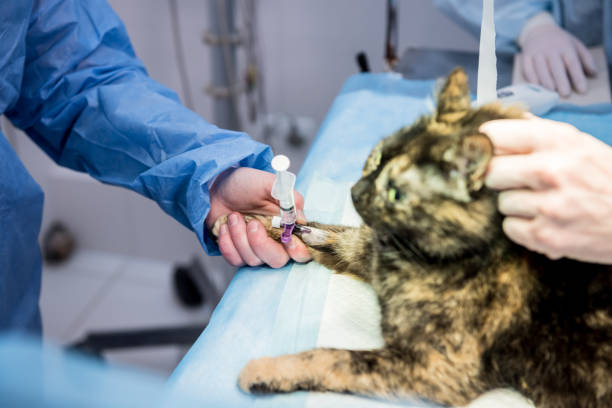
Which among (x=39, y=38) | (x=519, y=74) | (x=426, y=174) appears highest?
(x=39, y=38)

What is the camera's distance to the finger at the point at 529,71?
1171 millimetres

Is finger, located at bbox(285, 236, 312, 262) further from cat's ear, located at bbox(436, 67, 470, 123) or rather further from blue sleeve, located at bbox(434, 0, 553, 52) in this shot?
blue sleeve, located at bbox(434, 0, 553, 52)

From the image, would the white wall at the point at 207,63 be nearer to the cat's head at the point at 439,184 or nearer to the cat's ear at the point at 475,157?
the cat's head at the point at 439,184

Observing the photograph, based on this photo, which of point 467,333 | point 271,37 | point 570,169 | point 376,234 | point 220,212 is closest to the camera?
point 570,169

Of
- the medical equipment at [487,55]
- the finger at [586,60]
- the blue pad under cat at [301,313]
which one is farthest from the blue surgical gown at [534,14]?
the medical equipment at [487,55]

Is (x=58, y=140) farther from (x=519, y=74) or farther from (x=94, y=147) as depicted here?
(x=519, y=74)

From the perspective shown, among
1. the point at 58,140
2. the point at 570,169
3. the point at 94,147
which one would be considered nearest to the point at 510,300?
the point at 570,169

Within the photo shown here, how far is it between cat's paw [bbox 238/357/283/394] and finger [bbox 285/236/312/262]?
0.69 feet

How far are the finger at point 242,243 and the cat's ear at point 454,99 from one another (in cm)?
36

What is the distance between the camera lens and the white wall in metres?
1.81

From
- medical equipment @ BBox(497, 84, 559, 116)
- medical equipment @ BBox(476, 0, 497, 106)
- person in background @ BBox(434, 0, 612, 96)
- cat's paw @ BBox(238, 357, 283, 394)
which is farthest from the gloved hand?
cat's paw @ BBox(238, 357, 283, 394)

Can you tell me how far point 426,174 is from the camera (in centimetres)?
59

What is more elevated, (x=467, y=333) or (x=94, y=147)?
(x=94, y=147)

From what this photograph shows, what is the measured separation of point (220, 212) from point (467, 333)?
47 centimetres
